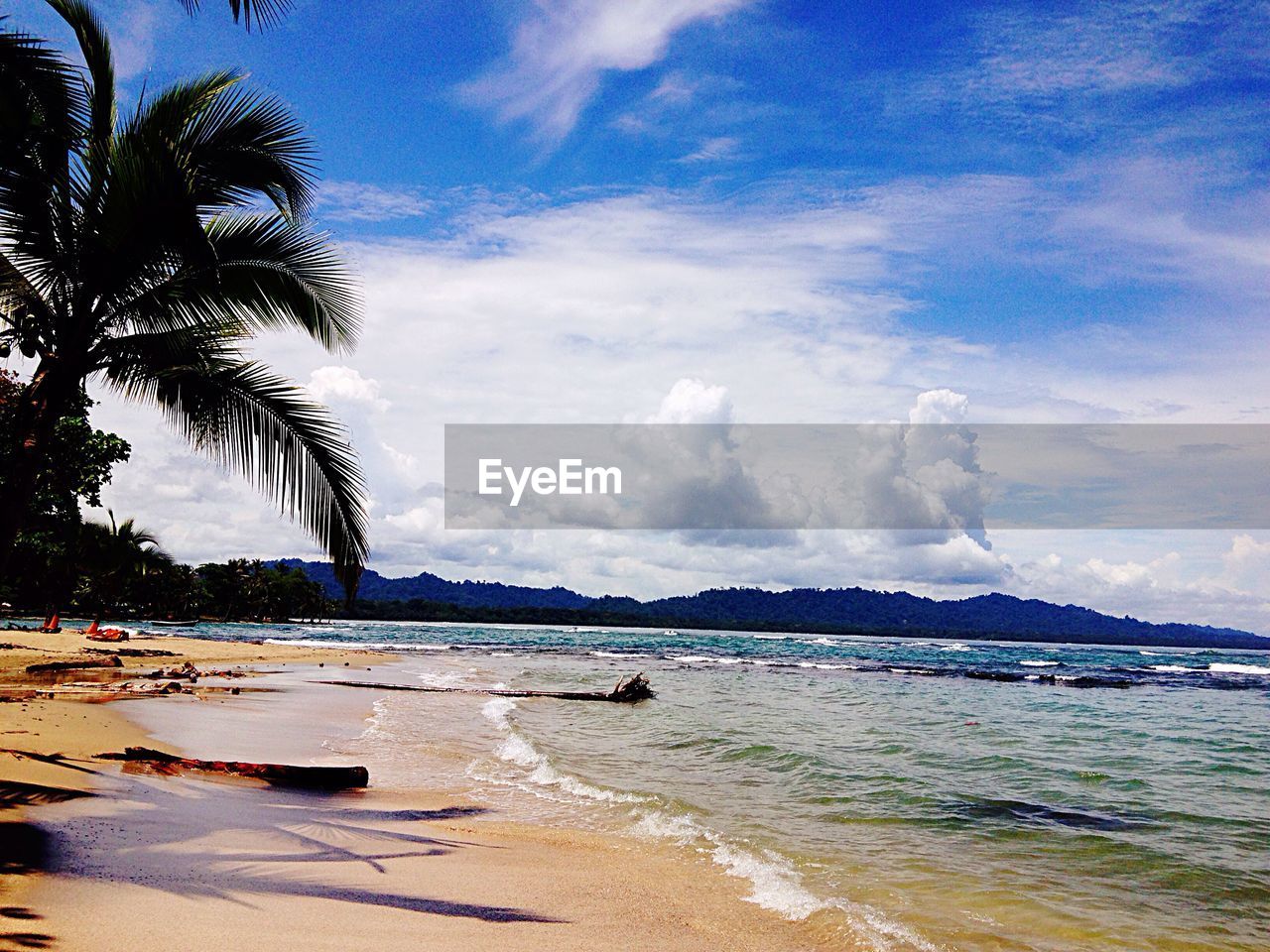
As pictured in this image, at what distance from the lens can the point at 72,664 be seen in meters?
19.4

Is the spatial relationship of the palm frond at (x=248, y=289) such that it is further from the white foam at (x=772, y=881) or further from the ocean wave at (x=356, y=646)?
the ocean wave at (x=356, y=646)

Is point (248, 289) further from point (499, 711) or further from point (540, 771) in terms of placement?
point (499, 711)

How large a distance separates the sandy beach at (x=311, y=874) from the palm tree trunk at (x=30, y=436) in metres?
2.18

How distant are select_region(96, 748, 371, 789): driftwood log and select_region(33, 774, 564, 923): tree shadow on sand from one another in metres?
0.44

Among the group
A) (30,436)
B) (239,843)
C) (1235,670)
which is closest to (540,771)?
(239,843)

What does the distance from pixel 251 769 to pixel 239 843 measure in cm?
303

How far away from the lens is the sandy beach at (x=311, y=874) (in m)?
4.62

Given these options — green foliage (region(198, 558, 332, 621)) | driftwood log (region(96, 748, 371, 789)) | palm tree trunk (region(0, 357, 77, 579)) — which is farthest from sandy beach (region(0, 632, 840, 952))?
green foliage (region(198, 558, 332, 621))

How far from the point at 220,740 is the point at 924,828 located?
989cm

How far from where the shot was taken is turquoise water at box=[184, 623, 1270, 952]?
7051 millimetres

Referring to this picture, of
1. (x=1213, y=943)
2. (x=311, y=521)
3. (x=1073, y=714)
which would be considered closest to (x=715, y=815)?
(x=1213, y=943)

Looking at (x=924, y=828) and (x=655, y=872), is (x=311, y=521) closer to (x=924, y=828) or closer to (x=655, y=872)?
(x=655, y=872)

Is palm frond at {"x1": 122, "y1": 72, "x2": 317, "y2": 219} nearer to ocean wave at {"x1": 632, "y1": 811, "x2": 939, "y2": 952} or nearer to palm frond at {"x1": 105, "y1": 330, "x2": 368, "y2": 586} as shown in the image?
palm frond at {"x1": 105, "y1": 330, "x2": 368, "y2": 586}

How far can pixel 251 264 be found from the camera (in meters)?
7.26
